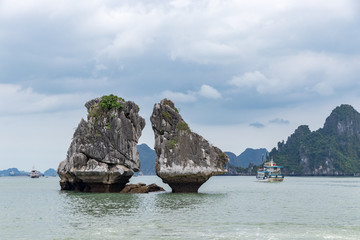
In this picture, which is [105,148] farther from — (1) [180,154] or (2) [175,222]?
(2) [175,222]

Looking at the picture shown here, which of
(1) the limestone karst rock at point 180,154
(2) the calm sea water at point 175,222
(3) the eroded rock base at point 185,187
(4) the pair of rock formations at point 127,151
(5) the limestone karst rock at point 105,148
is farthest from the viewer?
(5) the limestone karst rock at point 105,148

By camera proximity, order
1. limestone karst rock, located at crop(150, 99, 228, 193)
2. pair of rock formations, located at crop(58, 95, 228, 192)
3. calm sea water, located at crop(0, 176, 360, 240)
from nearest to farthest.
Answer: calm sea water, located at crop(0, 176, 360, 240) < limestone karst rock, located at crop(150, 99, 228, 193) < pair of rock formations, located at crop(58, 95, 228, 192)

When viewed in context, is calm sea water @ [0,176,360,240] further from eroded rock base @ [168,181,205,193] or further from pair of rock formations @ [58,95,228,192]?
eroded rock base @ [168,181,205,193]

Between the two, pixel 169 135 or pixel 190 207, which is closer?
pixel 190 207

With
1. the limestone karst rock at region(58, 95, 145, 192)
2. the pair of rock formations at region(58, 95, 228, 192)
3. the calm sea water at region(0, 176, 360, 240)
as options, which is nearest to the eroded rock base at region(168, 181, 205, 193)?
the pair of rock formations at region(58, 95, 228, 192)

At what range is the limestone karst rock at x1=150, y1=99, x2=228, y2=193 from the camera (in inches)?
Result: 1829

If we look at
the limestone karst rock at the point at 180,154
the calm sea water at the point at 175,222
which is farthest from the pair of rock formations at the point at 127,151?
the calm sea water at the point at 175,222

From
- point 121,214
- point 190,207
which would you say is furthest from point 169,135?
point 121,214

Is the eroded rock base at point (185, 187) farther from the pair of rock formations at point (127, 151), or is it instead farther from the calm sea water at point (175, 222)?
the calm sea water at point (175, 222)

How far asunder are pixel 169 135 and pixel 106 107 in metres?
9.39

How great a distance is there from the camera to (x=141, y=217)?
28297mm

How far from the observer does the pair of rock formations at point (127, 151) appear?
46.9 metres

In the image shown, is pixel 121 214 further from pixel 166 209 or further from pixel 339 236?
pixel 339 236

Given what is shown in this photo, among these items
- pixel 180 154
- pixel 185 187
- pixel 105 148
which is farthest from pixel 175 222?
pixel 105 148
